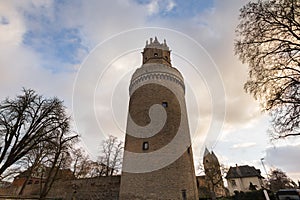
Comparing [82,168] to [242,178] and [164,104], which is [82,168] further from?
[242,178]

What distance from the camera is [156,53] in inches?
856

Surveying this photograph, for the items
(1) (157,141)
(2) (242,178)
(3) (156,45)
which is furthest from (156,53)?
(2) (242,178)

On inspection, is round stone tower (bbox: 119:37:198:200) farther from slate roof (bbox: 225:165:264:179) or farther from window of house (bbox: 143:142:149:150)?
slate roof (bbox: 225:165:264:179)

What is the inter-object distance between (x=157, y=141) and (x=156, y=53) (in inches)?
392

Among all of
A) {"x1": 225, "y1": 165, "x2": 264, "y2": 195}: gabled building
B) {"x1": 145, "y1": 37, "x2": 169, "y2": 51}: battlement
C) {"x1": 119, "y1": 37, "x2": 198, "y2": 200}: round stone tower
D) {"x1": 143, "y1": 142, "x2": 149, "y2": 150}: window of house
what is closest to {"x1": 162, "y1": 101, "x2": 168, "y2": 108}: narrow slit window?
{"x1": 119, "y1": 37, "x2": 198, "y2": 200}: round stone tower

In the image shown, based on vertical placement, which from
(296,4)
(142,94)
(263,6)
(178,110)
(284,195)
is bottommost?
(284,195)

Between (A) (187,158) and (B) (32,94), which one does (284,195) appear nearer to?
(A) (187,158)

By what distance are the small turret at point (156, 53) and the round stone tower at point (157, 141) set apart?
155 centimetres

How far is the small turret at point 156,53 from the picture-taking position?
835 inches

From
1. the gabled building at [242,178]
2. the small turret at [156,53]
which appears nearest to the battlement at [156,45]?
the small turret at [156,53]

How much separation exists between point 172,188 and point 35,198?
49.1ft

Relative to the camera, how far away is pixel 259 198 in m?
17.7

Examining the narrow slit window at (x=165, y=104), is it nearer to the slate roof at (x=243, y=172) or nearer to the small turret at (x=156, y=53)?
the small turret at (x=156, y=53)

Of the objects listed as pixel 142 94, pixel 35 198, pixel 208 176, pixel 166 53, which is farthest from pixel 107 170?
pixel 166 53
